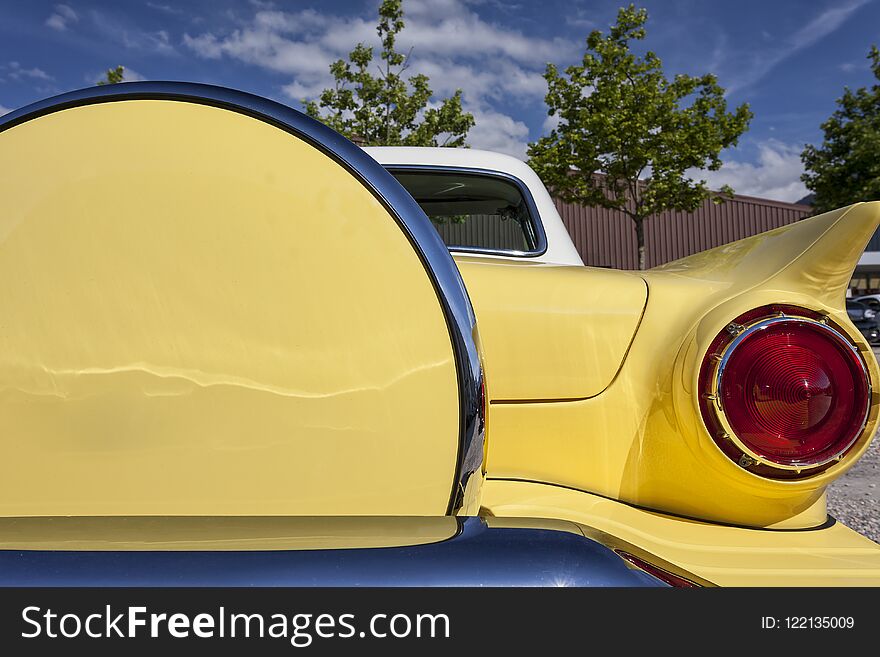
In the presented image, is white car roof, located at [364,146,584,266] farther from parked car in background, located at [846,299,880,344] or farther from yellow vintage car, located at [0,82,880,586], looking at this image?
parked car in background, located at [846,299,880,344]

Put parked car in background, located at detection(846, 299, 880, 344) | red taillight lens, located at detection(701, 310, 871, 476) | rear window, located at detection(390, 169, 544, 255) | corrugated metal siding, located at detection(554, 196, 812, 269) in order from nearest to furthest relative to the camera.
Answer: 1. red taillight lens, located at detection(701, 310, 871, 476)
2. rear window, located at detection(390, 169, 544, 255)
3. parked car in background, located at detection(846, 299, 880, 344)
4. corrugated metal siding, located at detection(554, 196, 812, 269)

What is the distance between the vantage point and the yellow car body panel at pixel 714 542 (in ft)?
3.16

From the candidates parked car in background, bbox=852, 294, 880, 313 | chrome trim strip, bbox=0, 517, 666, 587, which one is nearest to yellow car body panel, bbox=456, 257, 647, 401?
chrome trim strip, bbox=0, 517, 666, 587

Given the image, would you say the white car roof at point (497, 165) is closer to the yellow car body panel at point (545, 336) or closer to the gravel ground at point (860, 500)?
the yellow car body panel at point (545, 336)

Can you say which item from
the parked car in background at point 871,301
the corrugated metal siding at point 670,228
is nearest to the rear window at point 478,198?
the parked car in background at point 871,301

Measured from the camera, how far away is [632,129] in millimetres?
19031

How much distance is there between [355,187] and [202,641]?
2.10 ft

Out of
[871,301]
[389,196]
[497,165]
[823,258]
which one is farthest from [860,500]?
[871,301]

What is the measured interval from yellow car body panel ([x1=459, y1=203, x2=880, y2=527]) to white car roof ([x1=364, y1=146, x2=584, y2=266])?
140 cm

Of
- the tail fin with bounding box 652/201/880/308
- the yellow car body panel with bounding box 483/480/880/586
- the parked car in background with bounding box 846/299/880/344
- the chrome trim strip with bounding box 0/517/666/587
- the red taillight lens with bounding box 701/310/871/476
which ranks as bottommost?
the yellow car body panel with bounding box 483/480/880/586

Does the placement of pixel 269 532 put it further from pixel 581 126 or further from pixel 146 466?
pixel 581 126

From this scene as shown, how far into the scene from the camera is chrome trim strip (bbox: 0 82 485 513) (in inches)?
37.3

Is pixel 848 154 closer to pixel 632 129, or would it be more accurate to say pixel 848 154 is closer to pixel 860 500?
pixel 632 129

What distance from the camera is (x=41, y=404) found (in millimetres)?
891
